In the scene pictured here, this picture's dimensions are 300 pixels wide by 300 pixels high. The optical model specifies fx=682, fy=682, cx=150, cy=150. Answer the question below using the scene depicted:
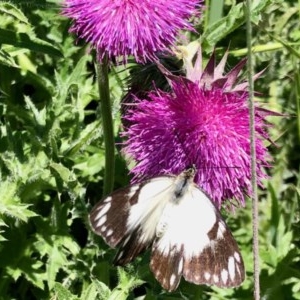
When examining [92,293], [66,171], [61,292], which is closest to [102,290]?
[92,293]

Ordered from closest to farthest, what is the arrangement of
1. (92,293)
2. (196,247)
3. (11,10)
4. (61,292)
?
(196,247)
(61,292)
(92,293)
(11,10)

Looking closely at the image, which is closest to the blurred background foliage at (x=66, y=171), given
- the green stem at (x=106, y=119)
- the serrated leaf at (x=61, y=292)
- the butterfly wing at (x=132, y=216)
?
the serrated leaf at (x=61, y=292)

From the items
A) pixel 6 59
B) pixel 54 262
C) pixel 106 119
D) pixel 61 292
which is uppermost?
pixel 6 59

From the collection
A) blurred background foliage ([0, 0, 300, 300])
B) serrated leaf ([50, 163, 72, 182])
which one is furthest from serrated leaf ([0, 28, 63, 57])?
serrated leaf ([50, 163, 72, 182])

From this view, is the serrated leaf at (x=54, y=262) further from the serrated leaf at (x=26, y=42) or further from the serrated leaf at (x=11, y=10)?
A: the serrated leaf at (x=11, y=10)

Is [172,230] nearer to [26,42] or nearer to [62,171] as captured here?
[62,171]

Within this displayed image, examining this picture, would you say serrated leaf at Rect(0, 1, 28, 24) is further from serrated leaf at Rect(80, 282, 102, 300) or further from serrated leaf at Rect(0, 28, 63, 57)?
serrated leaf at Rect(80, 282, 102, 300)
